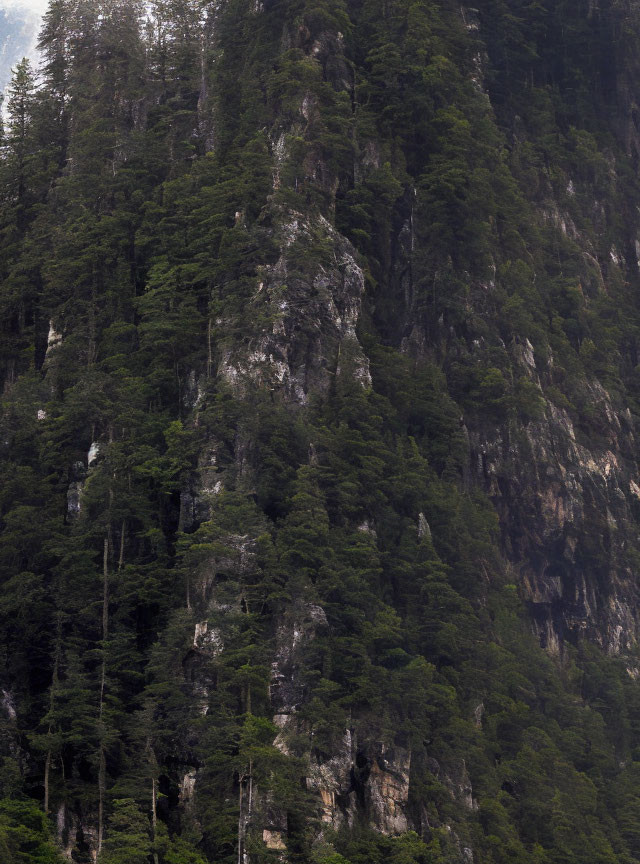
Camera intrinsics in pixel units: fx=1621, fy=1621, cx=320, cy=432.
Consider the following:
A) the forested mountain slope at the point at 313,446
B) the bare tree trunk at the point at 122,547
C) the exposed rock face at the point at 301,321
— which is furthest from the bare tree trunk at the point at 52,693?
the exposed rock face at the point at 301,321

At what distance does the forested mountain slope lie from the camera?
187 ft

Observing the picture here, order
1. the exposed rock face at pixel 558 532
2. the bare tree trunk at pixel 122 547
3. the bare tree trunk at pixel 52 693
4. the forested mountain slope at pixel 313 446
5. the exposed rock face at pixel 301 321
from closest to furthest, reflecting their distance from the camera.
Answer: the bare tree trunk at pixel 52 693, the forested mountain slope at pixel 313 446, the bare tree trunk at pixel 122 547, the exposed rock face at pixel 301 321, the exposed rock face at pixel 558 532

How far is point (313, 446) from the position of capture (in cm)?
6372

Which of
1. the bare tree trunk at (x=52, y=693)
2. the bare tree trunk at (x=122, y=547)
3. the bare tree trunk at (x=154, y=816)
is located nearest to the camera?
the bare tree trunk at (x=154, y=816)

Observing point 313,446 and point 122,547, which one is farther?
point 313,446

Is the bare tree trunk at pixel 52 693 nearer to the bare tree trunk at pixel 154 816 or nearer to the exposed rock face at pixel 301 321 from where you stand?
the bare tree trunk at pixel 154 816

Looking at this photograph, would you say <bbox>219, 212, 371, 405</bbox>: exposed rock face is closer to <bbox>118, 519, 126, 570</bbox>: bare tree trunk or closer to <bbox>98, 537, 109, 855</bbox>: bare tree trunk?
<bbox>118, 519, 126, 570</bbox>: bare tree trunk

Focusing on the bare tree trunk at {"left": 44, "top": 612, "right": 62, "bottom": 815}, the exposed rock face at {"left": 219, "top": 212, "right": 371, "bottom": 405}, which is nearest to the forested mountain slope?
the exposed rock face at {"left": 219, "top": 212, "right": 371, "bottom": 405}

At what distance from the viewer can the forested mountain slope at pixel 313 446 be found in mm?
56906

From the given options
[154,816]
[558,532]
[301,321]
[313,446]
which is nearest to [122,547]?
[313,446]

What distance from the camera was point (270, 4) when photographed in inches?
3036

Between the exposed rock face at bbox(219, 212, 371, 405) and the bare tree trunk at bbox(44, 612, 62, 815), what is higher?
the exposed rock face at bbox(219, 212, 371, 405)

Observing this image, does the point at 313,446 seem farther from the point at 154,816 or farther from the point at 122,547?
the point at 154,816

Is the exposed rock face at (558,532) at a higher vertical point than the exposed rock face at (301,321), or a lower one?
lower
